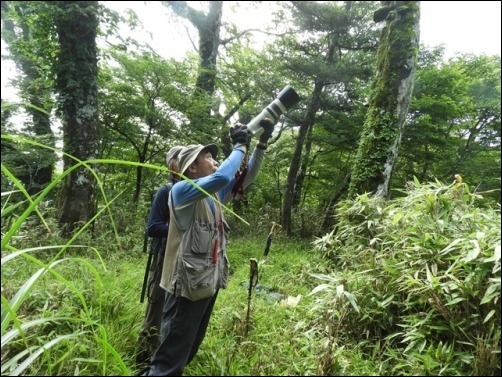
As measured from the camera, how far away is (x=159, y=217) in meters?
2.59

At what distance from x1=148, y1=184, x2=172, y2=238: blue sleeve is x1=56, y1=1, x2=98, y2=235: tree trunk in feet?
11.6

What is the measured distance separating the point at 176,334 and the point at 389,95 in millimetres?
3926

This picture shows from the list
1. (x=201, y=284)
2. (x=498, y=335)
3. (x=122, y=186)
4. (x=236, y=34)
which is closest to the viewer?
(x=498, y=335)

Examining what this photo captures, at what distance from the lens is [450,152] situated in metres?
8.86

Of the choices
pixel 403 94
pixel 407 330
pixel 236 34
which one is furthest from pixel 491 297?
pixel 236 34

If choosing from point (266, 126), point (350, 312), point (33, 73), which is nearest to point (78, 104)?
point (33, 73)

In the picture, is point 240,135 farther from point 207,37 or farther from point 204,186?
point 207,37

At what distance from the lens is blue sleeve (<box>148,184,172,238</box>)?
2.48 m

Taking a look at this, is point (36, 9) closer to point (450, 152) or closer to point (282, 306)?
point (282, 306)

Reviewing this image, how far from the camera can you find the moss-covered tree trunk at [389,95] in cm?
411

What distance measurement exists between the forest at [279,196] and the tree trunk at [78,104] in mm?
27

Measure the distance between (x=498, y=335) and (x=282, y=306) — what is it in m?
2.12

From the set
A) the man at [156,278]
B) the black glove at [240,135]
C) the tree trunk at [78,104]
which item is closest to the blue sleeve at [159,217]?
the man at [156,278]

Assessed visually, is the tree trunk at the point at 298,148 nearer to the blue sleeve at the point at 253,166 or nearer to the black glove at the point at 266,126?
the blue sleeve at the point at 253,166
